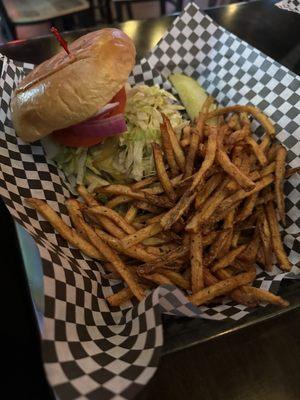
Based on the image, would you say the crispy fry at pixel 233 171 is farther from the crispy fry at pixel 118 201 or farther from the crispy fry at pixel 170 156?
the crispy fry at pixel 118 201

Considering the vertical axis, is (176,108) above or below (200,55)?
below

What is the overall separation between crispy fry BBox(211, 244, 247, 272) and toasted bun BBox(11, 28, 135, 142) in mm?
819

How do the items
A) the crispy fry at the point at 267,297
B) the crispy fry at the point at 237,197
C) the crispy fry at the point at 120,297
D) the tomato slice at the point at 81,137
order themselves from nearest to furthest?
1. the crispy fry at the point at 267,297
2. the crispy fry at the point at 120,297
3. the crispy fry at the point at 237,197
4. the tomato slice at the point at 81,137

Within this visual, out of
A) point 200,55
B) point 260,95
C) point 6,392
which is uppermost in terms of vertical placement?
point 200,55

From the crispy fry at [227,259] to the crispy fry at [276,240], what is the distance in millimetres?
134

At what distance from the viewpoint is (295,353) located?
1287 millimetres

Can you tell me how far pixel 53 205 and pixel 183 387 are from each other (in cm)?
93

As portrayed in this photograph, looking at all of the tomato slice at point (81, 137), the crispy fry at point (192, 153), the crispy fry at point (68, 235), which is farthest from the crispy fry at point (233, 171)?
the crispy fry at point (68, 235)

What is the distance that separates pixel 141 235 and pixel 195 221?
8.6 inches

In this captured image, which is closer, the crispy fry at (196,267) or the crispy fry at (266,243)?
the crispy fry at (196,267)

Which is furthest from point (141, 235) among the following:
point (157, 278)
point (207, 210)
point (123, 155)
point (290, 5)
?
point (290, 5)

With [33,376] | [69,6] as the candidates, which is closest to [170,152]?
[33,376]

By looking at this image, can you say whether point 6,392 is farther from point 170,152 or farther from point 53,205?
point 170,152

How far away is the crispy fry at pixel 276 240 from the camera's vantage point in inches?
56.7
